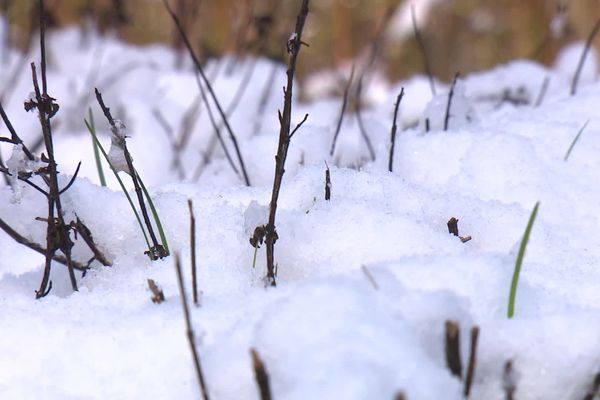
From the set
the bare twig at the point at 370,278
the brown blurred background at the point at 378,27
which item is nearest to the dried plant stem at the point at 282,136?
the bare twig at the point at 370,278

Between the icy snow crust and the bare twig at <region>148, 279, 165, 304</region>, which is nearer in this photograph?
the icy snow crust

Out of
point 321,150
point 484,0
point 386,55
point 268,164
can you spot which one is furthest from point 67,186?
point 484,0

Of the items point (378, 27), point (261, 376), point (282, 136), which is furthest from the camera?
point (378, 27)

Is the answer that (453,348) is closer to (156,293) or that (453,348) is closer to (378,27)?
(156,293)

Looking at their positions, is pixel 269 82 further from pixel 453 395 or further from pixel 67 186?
pixel 453 395

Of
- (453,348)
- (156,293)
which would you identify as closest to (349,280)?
(453,348)

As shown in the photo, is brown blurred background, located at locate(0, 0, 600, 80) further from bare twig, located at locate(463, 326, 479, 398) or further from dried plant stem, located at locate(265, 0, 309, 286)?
bare twig, located at locate(463, 326, 479, 398)

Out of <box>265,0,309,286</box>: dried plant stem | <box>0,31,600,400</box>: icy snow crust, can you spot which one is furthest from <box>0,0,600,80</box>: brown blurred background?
<box>265,0,309,286</box>: dried plant stem
